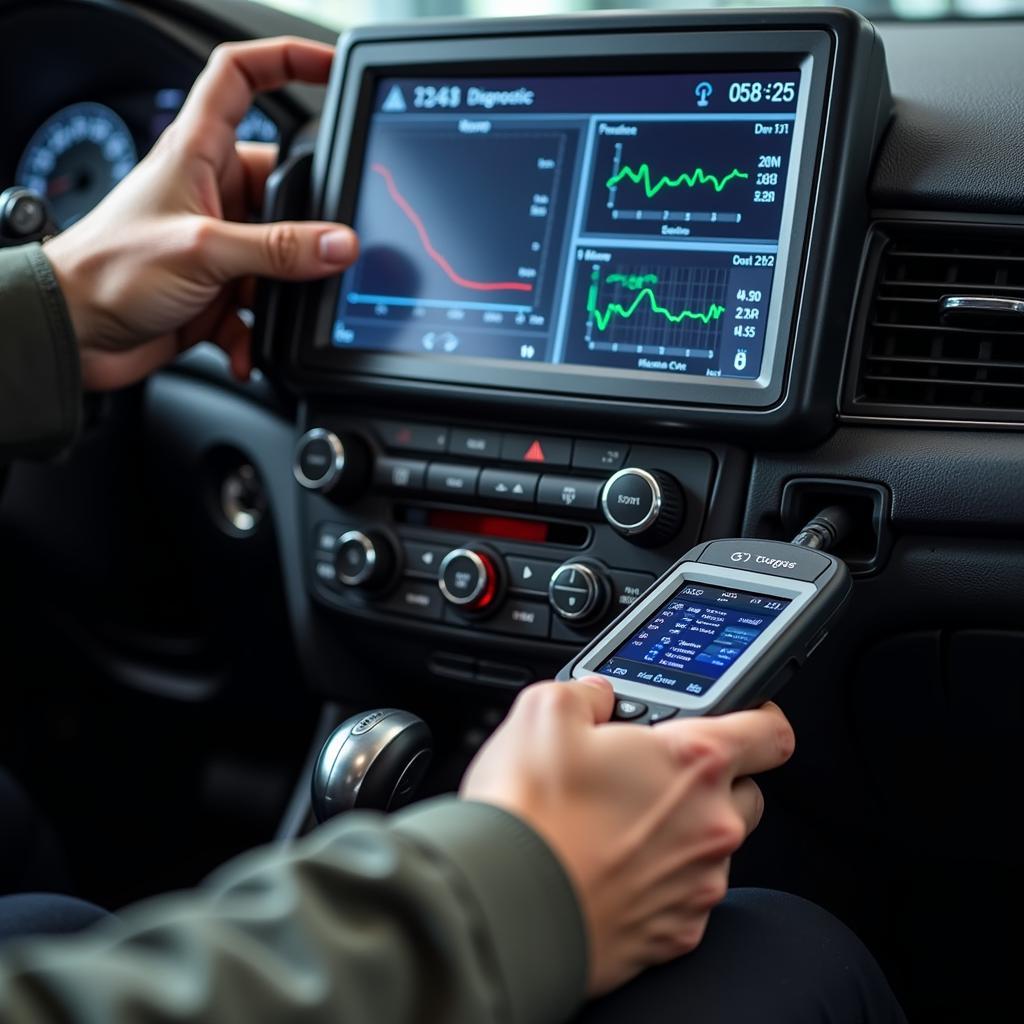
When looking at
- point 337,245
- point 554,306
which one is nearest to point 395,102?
point 337,245

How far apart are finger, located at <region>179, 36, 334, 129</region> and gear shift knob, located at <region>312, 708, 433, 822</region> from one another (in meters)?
0.68

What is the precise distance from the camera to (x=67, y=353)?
4.09 feet

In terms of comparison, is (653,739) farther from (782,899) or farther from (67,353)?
(67,353)

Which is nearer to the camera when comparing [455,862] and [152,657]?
[455,862]

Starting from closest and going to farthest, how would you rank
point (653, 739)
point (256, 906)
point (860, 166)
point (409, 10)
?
point (256, 906), point (653, 739), point (860, 166), point (409, 10)

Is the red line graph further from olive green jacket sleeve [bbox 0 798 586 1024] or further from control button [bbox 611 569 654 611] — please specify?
olive green jacket sleeve [bbox 0 798 586 1024]

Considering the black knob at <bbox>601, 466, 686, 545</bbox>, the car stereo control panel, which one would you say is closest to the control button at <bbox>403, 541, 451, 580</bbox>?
the car stereo control panel

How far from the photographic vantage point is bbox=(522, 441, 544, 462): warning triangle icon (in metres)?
1.19

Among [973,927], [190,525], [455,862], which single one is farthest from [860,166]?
[190,525]

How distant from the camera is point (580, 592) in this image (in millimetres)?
1141

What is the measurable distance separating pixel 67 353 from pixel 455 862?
0.83 metres

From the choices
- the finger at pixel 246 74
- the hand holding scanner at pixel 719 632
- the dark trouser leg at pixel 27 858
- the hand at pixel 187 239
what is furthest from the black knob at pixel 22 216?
the hand holding scanner at pixel 719 632

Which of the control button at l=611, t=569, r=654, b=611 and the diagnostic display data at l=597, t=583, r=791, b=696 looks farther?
the control button at l=611, t=569, r=654, b=611

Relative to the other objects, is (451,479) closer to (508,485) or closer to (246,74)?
(508,485)
